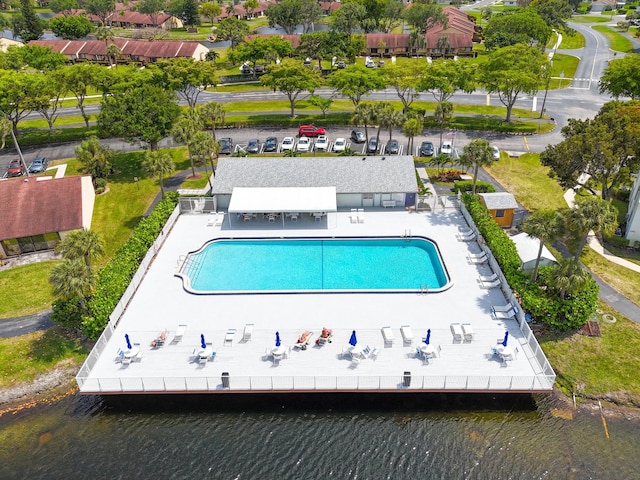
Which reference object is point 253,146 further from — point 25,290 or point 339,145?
point 25,290

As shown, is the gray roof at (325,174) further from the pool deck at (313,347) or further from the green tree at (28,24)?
the green tree at (28,24)

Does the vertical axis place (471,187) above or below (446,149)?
below

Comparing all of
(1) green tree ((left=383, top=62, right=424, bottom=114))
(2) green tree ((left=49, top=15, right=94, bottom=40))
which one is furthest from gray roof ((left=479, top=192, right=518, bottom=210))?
(2) green tree ((left=49, top=15, right=94, bottom=40))

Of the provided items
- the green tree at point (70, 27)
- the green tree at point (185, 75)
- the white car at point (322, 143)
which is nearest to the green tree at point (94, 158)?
the green tree at point (185, 75)

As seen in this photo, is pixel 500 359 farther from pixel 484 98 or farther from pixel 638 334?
pixel 484 98

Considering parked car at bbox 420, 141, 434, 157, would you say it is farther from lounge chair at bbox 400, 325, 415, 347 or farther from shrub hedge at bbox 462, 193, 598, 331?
lounge chair at bbox 400, 325, 415, 347

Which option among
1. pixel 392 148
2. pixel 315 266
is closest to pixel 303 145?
pixel 392 148
